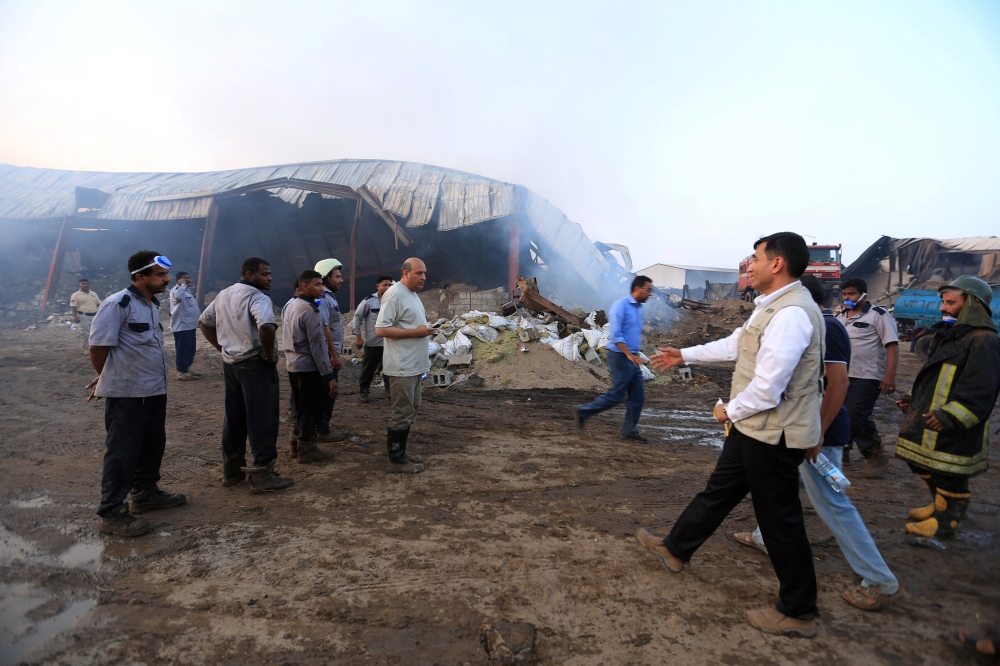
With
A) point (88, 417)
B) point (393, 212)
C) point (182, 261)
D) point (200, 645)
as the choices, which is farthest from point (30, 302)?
point (200, 645)

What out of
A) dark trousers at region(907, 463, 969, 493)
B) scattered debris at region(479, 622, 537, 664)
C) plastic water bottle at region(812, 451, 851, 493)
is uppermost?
plastic water bottle at region(812, 451, 851, 493)

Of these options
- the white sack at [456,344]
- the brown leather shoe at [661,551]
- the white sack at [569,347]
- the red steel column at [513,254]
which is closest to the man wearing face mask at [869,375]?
the brown leather shoe at [661,551]

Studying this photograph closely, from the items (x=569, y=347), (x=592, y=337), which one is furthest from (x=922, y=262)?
(x=569, y=347)

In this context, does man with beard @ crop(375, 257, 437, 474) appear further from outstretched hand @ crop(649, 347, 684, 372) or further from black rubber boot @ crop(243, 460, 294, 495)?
outstretched hand @ crop(649, 347, 684, 372)

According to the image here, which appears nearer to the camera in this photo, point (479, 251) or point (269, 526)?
point (269, 526)

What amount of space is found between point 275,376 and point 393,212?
9.82 meters

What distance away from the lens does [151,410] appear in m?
3.26

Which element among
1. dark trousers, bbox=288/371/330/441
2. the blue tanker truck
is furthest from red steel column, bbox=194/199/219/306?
the blue tanker truck

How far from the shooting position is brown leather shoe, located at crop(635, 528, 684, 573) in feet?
8.56

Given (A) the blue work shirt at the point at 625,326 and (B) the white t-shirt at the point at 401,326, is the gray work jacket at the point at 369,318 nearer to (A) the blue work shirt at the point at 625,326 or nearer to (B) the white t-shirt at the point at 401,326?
Answer: (B) the white t-shirt at the point at 401,326

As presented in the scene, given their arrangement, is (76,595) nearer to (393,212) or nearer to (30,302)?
(393,212)

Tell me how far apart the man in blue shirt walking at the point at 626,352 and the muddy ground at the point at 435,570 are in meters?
0.73

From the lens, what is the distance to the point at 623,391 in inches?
208

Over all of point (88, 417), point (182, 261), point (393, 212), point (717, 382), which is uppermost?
point (393, 212)
